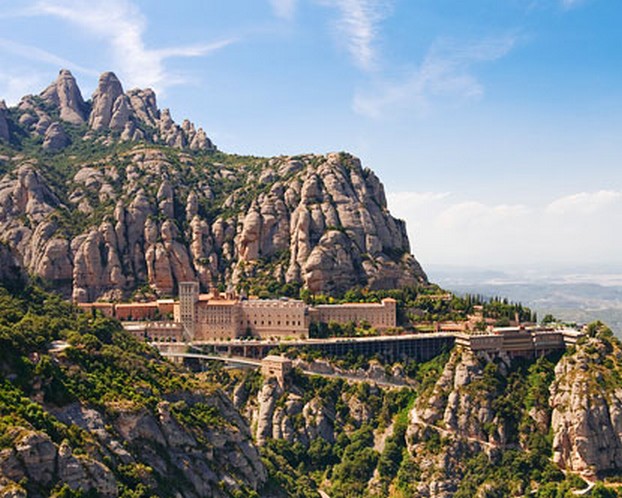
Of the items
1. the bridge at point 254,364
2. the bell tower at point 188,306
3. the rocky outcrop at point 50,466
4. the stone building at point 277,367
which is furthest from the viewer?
the bell tower at point 188,306

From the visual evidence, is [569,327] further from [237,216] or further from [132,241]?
[132,241]

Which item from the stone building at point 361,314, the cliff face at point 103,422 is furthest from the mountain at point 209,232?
the cliff face at point 103,422

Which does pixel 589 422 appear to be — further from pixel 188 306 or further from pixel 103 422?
pixel 188 306

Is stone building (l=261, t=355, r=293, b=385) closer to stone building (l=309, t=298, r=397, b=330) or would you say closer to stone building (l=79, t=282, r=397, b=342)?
stone building (l=79, t=282, r=397, b=342)

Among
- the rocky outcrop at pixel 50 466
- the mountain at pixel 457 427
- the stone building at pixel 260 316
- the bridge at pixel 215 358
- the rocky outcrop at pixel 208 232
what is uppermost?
the rocky outcrop at pixel 208 232

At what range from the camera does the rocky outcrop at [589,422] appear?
101 meters

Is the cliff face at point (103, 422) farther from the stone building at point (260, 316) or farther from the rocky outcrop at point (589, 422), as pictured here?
the rocky outcrop at point (589, 422)

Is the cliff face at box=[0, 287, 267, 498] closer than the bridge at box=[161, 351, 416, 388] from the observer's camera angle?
Yes

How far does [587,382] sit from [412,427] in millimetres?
25448

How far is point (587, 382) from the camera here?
352ft

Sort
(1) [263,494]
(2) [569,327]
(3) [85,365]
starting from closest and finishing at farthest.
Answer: (3) [85,365] → (1) [263,494] → (2) [569,327]

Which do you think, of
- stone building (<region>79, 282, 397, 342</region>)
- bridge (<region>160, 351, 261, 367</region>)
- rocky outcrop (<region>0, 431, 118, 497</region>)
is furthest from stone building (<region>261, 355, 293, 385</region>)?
rocky outcrop (<region>0, 431, 118, 497</region>)

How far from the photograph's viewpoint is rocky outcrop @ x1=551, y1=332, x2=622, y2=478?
10119 cm

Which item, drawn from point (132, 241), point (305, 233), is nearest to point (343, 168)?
point (305, 233)
